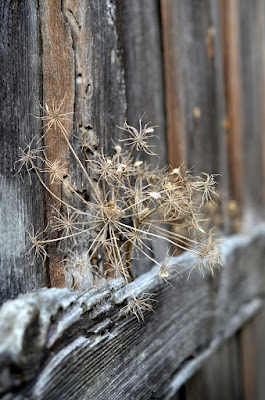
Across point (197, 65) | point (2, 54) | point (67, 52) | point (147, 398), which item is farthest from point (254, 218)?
point (2, 54)

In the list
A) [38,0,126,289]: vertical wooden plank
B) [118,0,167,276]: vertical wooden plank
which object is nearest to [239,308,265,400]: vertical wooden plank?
[118,0,167,276]: vertical wooden plank

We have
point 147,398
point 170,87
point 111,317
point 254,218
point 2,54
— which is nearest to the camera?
point 2,54

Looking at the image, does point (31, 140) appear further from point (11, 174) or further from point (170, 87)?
point (170, 87)

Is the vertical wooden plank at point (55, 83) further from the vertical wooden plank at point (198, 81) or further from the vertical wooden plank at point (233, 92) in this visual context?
the vertical wooden plank at point (233, 92)

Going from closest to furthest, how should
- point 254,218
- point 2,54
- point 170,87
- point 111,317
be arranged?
1. point 2,54
2. point 111,317
3. point 170,87
4. point 254,218

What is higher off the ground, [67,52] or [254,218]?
[67,52]

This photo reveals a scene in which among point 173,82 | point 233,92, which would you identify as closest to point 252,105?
point 233,92

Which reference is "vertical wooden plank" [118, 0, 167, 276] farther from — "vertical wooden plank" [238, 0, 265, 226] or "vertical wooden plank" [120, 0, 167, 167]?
"vertical wooden plank" [238, 0, 265, 226]
